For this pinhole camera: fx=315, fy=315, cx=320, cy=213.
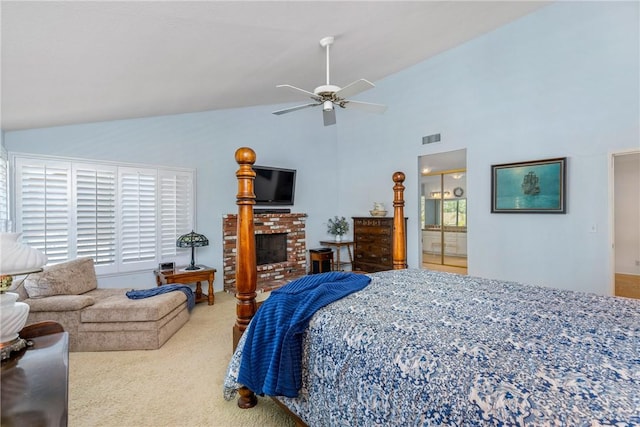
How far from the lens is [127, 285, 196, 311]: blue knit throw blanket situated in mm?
3359

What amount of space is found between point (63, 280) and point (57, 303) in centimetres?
34

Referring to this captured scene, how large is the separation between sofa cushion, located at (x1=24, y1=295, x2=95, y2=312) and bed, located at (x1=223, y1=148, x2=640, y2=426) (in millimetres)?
1849

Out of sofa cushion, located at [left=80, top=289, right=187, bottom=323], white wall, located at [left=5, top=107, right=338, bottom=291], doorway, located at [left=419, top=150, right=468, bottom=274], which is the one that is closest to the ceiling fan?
white wall, located at [left=5, top=107, right=338, bottom=291]

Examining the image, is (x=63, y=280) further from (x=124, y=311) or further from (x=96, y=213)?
(x=96, y=213)

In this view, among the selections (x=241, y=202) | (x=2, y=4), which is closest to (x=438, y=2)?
(x=241, y=202)

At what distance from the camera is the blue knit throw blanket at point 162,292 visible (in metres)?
3.36

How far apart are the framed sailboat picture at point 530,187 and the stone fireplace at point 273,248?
3352 millimetres

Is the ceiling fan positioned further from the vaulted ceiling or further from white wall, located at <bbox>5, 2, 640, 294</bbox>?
white wall, located at <bbox>5, 2, 640, 294</bbox>

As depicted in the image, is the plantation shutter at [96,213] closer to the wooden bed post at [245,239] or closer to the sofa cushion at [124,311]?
the sofa cushion at [124,311]

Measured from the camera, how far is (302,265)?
6098 mm

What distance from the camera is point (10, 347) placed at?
54.8 inches

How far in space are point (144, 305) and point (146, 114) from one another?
262 cm

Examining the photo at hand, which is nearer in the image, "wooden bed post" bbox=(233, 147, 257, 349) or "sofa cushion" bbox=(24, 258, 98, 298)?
"wooden bed post" bbox=(233, 147, 257, 349)

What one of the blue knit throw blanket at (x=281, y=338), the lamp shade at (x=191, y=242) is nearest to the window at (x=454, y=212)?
the lamp shade at (x=191, y=242)
